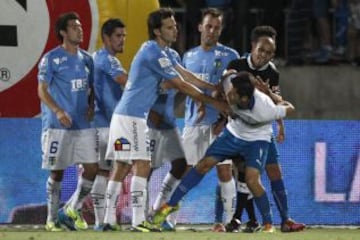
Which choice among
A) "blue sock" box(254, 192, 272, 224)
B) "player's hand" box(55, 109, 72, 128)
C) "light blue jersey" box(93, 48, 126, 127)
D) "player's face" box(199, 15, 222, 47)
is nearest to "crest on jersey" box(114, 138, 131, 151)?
"player's hand" box(55, 109, 72, 128)

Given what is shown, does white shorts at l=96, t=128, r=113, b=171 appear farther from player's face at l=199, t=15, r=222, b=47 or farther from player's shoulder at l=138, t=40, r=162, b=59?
player's face at l=199, t=15, r=222, b=47

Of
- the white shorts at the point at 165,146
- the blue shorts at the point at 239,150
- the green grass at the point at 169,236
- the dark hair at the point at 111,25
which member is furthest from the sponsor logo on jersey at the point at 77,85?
the blue shorts at the point at 239,150

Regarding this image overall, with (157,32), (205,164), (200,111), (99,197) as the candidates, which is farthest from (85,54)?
(205,164)

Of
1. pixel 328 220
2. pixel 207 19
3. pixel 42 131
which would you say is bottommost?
pixel 328 220

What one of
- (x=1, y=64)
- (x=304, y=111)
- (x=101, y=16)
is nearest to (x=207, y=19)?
(x=101, y=16)

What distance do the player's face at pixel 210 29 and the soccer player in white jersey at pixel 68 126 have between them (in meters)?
1.10

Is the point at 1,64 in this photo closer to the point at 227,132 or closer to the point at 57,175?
the point at 57,175

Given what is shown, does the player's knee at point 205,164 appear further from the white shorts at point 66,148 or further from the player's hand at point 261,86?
the white shorts at point 66,148

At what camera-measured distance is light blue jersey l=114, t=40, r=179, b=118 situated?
13719 millimetres

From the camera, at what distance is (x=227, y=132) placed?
44.9 feet

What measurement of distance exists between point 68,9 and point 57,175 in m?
1.52

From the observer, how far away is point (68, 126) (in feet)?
46.4

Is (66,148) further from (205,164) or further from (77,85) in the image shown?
(205,164)

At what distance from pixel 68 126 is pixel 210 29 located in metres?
1.64
